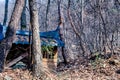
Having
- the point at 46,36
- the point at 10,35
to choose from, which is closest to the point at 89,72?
the point at 10,35

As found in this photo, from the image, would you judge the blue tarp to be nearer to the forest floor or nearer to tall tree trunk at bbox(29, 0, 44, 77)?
the forest floor

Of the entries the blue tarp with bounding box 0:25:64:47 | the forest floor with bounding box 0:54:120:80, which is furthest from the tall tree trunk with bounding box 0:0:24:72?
the blue tarp with bounding box 0:25:64:47

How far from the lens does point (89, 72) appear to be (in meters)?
12.2

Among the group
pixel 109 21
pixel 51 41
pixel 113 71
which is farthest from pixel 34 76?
pixel 109 21

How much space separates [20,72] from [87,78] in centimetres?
259

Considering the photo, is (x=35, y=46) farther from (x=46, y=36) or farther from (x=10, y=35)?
(x=46, y=36)

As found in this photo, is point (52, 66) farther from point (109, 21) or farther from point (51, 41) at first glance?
point (109, 21)

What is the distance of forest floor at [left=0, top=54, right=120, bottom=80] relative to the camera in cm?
1055

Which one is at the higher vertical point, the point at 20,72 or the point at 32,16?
the point at 32,16

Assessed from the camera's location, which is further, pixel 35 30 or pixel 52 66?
pixel 52 66

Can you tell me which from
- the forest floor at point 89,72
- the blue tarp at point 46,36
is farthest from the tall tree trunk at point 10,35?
the blue tarp at point 46,36

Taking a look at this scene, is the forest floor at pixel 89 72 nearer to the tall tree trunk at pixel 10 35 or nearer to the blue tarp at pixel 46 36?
the tall tree trunk at pixel 10 35

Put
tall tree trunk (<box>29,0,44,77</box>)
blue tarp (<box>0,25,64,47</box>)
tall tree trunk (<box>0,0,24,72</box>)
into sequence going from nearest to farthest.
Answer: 1. tall tree trunk (<box>29,0,44,77</box>)
2. tall tree trunk (<box>0,0,24,72</box>)
3. blue tarp (<box>0,25,64,47</box>)

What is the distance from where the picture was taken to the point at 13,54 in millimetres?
13984
